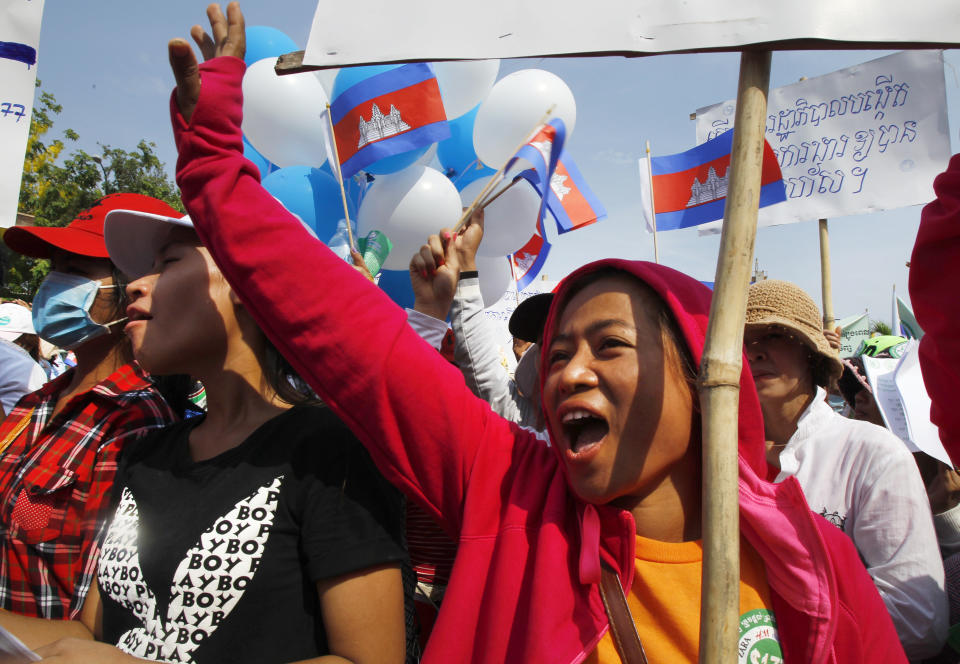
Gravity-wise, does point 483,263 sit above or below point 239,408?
above

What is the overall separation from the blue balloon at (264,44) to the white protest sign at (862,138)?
3.46 m

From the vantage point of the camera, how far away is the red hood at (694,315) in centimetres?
126

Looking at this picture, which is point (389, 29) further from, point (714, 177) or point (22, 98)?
point (714, 177)

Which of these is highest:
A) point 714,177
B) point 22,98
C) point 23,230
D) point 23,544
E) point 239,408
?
point 714,177

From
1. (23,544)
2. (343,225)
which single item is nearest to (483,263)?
(343,225)

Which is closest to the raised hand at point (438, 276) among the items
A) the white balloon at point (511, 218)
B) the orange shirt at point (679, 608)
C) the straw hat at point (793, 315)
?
the orange shirt at point (679, 608)

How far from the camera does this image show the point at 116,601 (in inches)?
52.5

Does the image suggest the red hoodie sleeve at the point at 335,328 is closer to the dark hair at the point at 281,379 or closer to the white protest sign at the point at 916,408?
the dark hair at the point at 281,379

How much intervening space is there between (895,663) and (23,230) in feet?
9.05

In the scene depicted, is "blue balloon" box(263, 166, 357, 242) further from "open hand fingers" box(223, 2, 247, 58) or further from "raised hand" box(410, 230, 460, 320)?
"open hand fingers" box(223, 2, 247, 58)

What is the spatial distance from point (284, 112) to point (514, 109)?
1547mm

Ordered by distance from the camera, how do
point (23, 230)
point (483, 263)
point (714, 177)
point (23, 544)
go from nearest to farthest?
point (23, 544) < point (23, 230) < point (714, 177) < point (483, 263)

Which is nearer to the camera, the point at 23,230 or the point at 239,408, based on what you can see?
the point at 239,408

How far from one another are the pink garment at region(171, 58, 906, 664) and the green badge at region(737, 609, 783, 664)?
0.02 m
